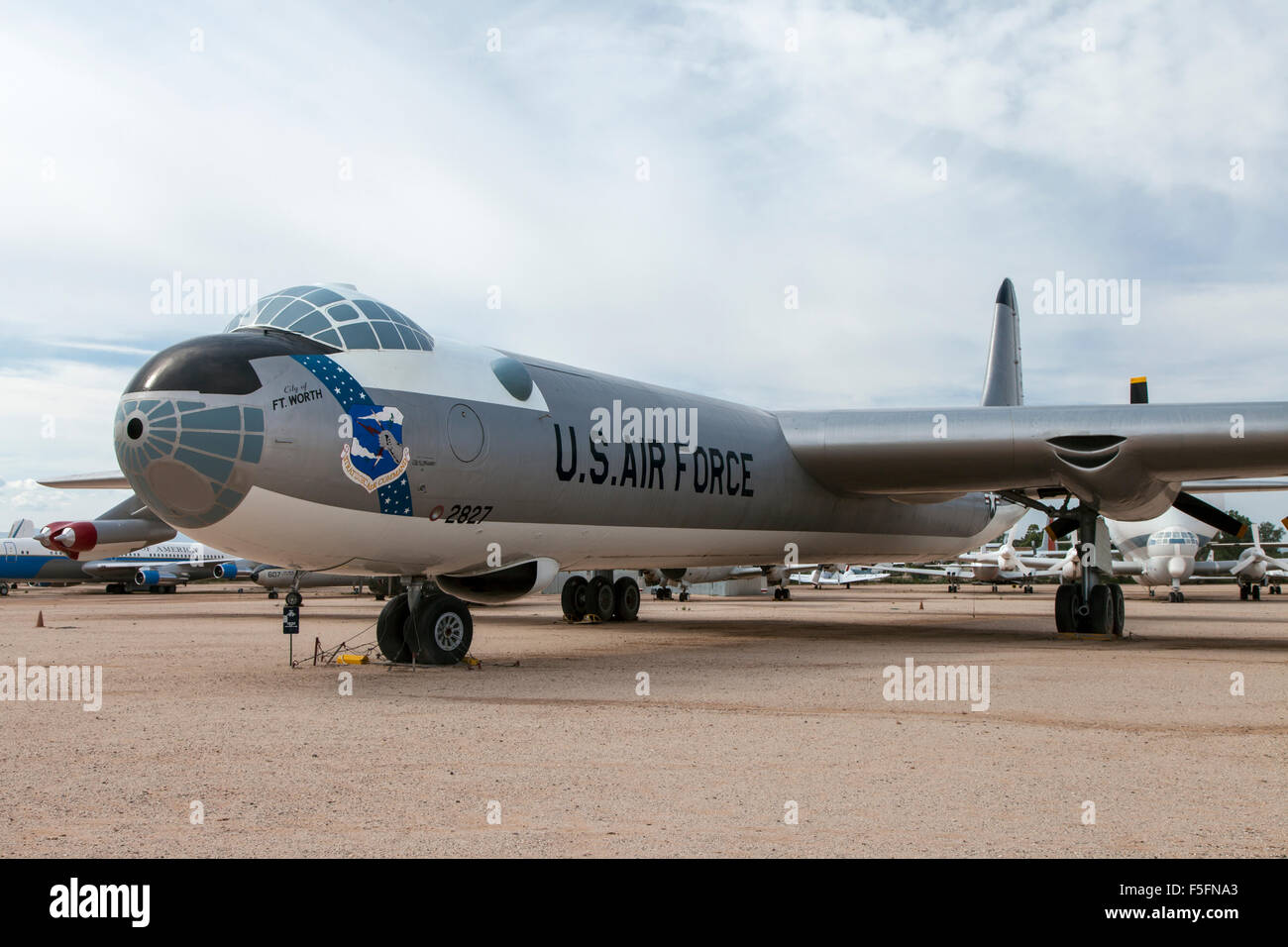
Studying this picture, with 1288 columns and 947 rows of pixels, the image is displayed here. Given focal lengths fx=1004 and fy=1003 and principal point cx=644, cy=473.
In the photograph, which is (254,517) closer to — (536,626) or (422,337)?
(422,337)

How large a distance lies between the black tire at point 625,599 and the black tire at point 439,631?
503 inches

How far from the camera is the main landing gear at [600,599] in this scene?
84.2 ft

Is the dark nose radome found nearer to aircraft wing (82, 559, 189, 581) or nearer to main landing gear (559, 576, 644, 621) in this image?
main landing gear (559, 576, 644, 621)

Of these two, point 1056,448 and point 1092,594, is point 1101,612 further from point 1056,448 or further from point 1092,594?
point 1056,448

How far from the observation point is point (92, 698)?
10703 millimetres

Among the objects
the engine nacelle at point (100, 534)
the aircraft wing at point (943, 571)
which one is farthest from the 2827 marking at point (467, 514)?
the aircraft wing at point (943, 571)

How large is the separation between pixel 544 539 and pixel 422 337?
3182mm

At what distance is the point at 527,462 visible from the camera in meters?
12.8

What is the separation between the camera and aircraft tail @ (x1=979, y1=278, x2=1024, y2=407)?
91.7 feet

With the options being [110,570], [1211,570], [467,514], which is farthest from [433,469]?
[110,570]

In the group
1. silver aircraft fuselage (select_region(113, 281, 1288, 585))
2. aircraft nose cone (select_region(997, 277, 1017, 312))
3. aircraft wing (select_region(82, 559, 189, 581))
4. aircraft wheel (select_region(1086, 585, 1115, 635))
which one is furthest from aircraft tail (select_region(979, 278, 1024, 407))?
aircraft wing (select_region(82, 559, 189, 581))

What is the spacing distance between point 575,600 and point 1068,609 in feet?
38.4
